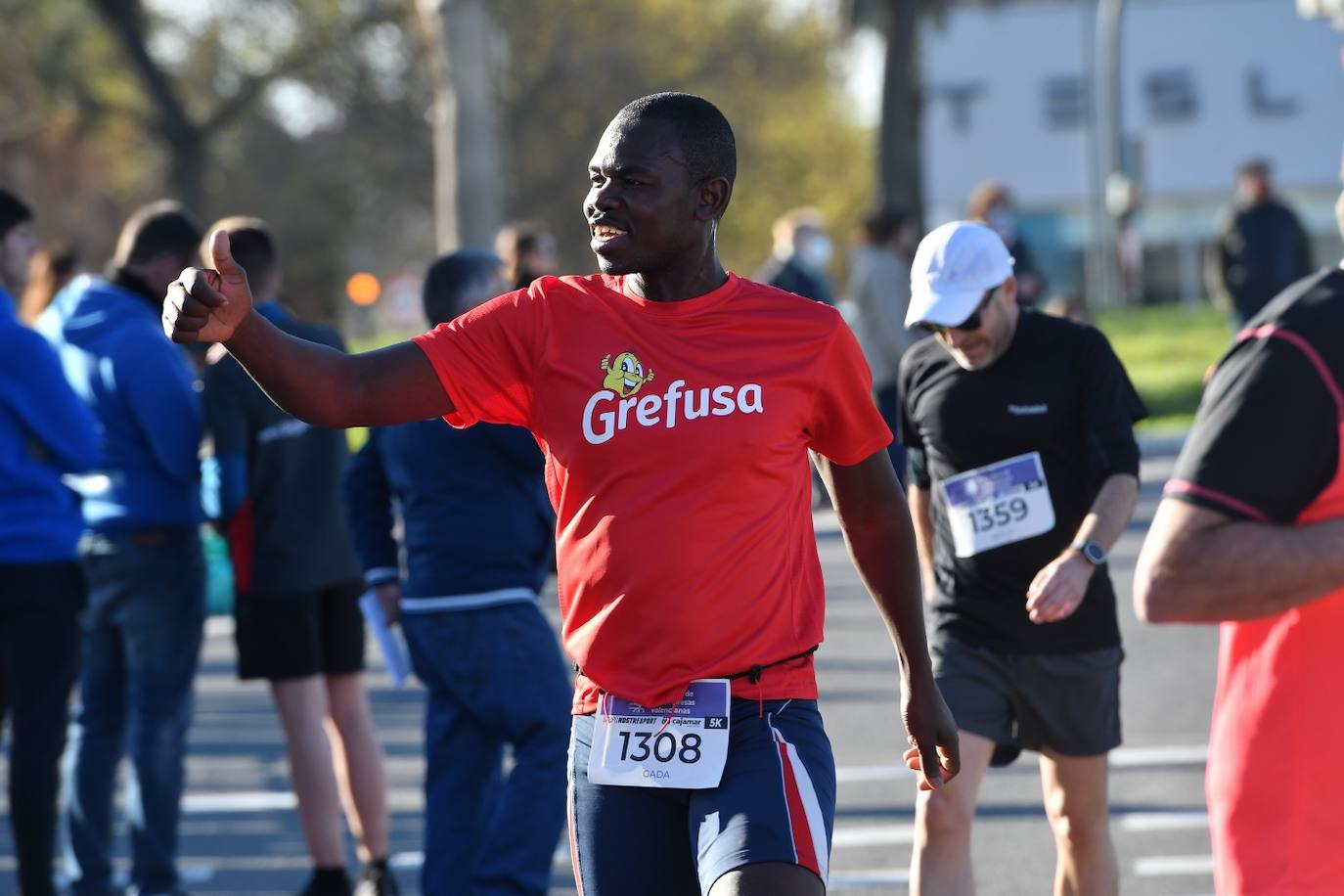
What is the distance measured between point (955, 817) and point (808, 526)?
64.6 inches

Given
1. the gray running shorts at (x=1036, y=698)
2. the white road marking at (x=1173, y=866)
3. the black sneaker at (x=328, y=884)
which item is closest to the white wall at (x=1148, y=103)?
the white road marking at (x=1173, y=866)

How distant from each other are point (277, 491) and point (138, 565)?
0.51m

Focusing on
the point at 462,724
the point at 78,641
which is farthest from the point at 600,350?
the point at 78,641

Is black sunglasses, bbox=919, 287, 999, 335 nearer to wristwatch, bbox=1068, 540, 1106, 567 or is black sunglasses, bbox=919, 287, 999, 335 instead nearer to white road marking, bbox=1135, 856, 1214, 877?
wristwatch, bbox=1068, 540, 1106, 567

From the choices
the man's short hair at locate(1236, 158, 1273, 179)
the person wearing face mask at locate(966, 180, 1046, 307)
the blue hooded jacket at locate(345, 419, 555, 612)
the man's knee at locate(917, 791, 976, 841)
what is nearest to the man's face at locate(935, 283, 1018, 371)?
the man's knee at locate(917, 791, 976, 841)

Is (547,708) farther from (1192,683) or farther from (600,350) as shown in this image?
(1192,683)

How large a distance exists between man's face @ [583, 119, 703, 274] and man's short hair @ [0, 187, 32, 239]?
3.36m

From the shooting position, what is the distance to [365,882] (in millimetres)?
6781

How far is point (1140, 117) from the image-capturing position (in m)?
61.7

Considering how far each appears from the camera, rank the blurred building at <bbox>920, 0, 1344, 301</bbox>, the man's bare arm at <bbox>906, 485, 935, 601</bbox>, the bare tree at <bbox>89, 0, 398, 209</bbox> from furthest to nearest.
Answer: the blurred building at <bbox>920, 0, 1344, 301</bbox> → the bare tree at <bbox>89, 0, 398, 209</bbox> → the man's bare arm at <bbox>906, 485, 935, 601</bbox>

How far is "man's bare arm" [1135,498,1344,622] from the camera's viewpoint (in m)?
2.85

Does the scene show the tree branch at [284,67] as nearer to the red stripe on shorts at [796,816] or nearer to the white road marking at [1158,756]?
the white road marking at [1158,756]

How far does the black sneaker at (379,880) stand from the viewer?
265 inches

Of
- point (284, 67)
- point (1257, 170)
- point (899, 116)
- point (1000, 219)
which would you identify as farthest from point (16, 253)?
point (284, 67)
